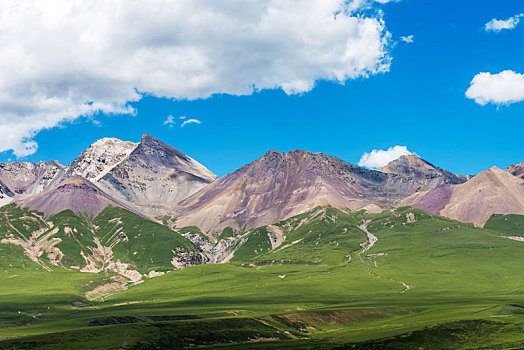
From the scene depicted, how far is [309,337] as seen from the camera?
156000 millimetres

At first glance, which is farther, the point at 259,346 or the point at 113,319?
the point at 113,319

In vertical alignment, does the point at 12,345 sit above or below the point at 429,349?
above

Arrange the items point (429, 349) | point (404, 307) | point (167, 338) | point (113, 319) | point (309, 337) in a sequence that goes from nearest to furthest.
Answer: point (429, 349)
point (167, 338)
point (309, 337)
point (113, 319)
point (404, 307)

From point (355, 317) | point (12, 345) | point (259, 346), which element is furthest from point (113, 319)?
point (355, 317)

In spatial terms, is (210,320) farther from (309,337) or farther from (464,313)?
(464,313)

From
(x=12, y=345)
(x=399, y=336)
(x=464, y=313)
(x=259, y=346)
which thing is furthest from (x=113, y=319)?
(x=464, y=313)

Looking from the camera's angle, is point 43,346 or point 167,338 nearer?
point 43,346

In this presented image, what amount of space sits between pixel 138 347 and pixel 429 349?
229 ft

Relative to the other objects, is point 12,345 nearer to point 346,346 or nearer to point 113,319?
point 113,319

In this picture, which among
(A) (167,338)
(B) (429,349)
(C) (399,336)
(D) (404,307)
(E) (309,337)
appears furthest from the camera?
(D) (404,307)

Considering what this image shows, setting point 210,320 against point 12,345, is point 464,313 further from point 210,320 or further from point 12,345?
point 12,345

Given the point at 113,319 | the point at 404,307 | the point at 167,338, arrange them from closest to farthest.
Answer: the point at 167,338, the point at 113,319, the point at 404,307

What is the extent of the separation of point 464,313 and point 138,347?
335 ft

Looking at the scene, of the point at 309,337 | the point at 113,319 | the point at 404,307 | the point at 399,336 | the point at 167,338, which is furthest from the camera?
the point at 404,307
